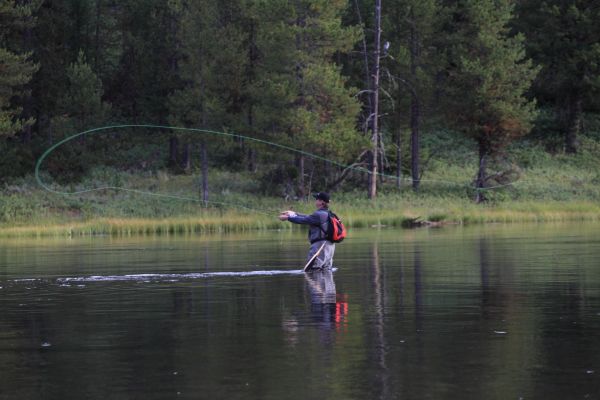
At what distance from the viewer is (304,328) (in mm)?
12594

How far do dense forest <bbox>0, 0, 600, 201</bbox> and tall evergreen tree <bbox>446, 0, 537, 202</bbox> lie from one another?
0.08 meters

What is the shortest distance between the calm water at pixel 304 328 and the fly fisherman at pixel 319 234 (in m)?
0.34

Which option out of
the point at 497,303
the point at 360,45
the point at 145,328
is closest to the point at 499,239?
the point at 497,303

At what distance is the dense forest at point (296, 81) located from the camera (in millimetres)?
51312

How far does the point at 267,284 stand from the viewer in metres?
18.6

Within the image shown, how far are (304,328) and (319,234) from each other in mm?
8076

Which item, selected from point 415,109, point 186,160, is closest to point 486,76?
point 415,109

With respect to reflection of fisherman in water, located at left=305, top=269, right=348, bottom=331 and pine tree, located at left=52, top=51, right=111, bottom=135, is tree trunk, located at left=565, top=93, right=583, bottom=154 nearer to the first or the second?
pine tree, located at left=52, top=51, right=111, bottom=135

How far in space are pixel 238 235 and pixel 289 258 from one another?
13956 millimetres

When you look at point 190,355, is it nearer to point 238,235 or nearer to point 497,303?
point 497,303

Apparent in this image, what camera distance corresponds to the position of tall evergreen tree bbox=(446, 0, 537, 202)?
2142 inches

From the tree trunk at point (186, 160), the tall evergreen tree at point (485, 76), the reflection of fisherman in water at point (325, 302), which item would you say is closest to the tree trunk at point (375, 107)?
Answer: the tall evergreen tree at point (485, 76)

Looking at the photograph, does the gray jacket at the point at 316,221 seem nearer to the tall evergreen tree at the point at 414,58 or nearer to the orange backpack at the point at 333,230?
the orange backpack at the point at 333,230

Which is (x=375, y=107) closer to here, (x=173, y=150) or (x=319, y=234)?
(x=173, y=150)
